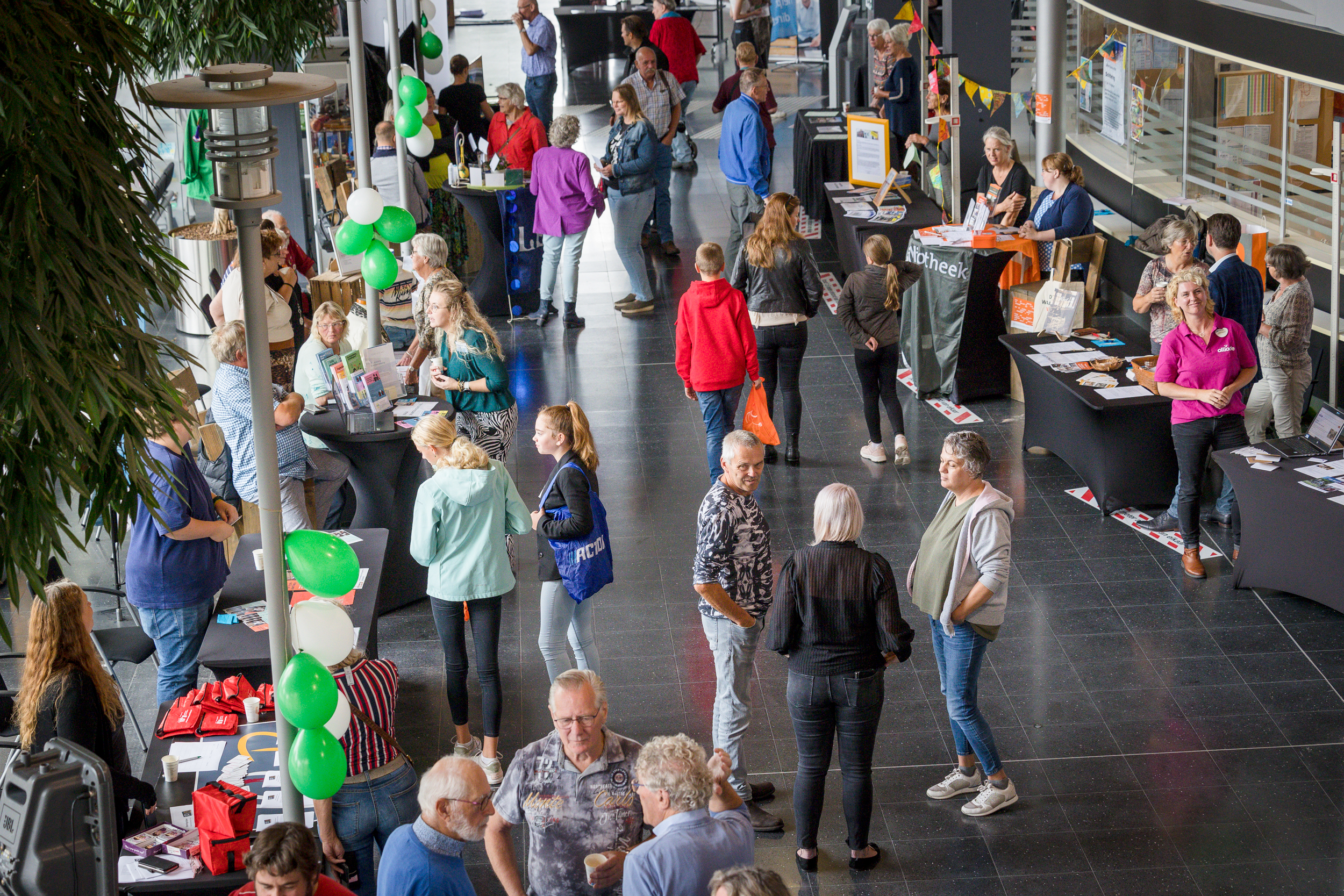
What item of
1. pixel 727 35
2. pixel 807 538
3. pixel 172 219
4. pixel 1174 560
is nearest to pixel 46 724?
pixel 807 538

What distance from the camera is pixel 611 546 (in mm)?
7680

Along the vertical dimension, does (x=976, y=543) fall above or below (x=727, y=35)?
below

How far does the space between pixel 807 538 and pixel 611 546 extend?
1.08 meters

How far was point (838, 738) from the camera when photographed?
4.87 metres

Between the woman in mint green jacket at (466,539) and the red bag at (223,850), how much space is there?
153cm

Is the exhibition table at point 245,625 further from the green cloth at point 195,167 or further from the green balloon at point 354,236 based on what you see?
the green cloth at point 195,167

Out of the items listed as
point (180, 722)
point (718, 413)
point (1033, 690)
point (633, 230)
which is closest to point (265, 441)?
point (180, 722)

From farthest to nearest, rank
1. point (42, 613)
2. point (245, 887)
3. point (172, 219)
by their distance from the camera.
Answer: point (172, 219) < point (42, 613) < point (245, 887)

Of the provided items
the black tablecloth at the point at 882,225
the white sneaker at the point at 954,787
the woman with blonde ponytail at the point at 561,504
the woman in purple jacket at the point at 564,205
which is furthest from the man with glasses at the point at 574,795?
the woman in purple jacket at the point at 564,205

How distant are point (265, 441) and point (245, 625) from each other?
6.81 feet

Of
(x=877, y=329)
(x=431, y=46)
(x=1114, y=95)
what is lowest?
(x=877, y=329)

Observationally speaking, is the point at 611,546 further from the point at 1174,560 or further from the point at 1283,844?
the point at 1283,844

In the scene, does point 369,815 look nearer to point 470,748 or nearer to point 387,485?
point 470,748

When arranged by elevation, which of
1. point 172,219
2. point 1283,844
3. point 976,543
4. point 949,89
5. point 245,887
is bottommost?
point 1283,844
